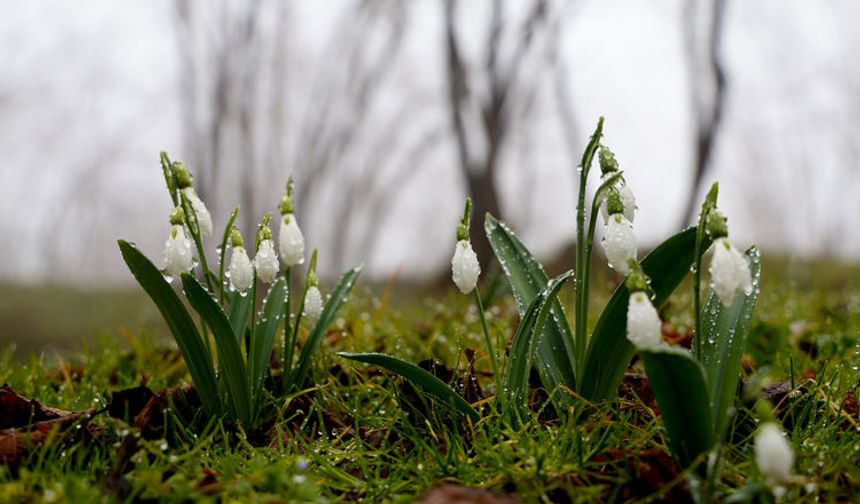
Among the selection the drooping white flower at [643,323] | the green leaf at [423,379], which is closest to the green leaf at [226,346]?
the green leaf at [423,379]

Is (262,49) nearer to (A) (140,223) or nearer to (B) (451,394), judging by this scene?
(B) (451,394)

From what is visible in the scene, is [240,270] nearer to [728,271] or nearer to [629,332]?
[629,332]

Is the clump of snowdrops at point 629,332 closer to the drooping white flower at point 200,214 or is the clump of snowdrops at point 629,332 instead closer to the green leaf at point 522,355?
the green leaf at point 522,355

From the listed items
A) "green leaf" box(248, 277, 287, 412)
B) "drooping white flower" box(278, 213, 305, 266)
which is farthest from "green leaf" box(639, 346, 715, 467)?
"green leaf" box(248, 277, 287, 412)

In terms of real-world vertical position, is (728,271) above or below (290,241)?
below

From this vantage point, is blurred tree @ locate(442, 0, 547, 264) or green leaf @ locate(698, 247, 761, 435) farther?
blurred tree @ locate(442, 0, 547, 264)

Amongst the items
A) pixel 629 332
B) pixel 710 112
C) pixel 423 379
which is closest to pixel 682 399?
pixel 629 332

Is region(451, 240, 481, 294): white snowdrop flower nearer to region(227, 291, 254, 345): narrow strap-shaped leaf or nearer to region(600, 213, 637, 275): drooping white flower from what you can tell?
region(600, 213, 637, 275): drooping white flower

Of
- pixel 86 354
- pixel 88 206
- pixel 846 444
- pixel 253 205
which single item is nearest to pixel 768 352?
pixel 846 444
